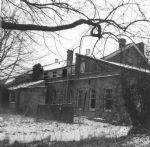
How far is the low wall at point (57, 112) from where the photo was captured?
1086 centimetres

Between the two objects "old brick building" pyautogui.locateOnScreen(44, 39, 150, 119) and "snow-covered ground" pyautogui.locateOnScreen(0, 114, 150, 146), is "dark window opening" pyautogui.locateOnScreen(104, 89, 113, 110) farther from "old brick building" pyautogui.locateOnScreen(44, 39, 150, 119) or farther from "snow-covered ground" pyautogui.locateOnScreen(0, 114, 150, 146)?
"snow-covered ground" pyautogui.locateOnScreen(0, 114, 150, 146)

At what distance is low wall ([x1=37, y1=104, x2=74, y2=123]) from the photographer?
35.6ft

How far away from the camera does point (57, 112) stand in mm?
11023

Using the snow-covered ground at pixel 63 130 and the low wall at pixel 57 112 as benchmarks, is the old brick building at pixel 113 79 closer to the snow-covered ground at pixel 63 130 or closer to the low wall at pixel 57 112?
the low wall at pixel 57 112

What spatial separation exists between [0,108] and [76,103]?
6.46 meters

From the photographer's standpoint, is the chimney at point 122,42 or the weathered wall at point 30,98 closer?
the chimney at point 122,42

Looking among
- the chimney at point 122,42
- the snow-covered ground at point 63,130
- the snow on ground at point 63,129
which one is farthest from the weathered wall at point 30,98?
the chimney at point 122,42

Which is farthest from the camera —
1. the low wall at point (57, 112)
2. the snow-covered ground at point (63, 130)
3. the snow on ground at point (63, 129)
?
the low wall at point (57, 112)

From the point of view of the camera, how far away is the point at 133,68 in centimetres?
951

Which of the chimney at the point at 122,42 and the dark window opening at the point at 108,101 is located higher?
the chimney at the point at 122,42

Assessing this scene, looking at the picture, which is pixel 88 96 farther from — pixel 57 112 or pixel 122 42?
pixel 122 42

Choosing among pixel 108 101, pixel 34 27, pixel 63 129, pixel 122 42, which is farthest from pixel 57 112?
pixel 34 27

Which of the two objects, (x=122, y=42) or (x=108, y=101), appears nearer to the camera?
(x=122, y=42)

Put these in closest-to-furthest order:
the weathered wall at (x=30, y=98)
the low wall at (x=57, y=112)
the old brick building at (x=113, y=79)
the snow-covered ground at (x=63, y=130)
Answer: the snow-covered ground at (x=63, y=130), the old brick building at (x=113, y=79), the low wall at (x=57, y=112), the weathered wall at (x=30, y=98)
